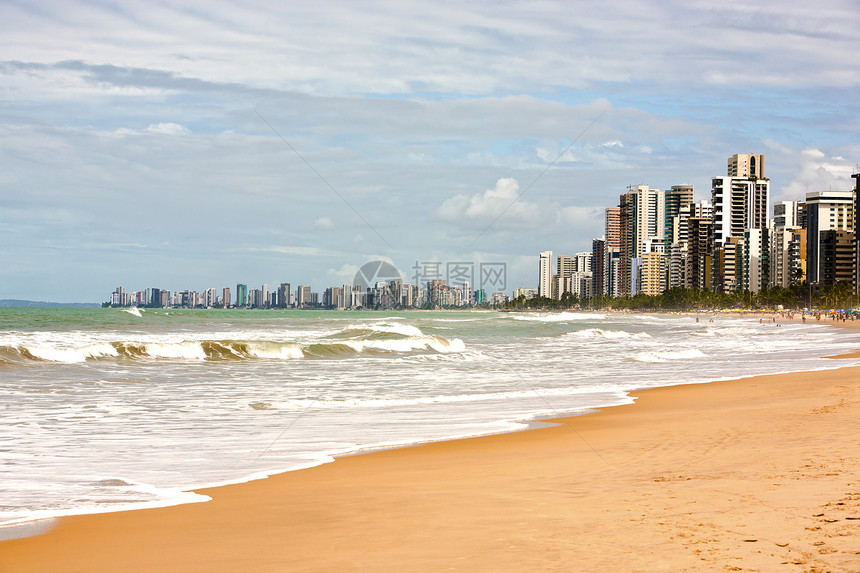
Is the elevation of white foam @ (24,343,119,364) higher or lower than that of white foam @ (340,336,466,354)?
higher

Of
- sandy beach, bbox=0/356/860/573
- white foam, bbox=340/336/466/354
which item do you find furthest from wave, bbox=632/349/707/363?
sandy beach, bbox=0/356/860/573

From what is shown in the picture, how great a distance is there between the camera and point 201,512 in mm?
6695

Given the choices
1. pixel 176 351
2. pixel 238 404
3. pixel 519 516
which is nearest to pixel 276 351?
pixel 176 351

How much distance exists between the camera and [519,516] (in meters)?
6.13

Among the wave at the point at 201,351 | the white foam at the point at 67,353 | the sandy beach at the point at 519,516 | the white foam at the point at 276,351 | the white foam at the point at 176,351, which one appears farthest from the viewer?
the white foam at the point at 276,351

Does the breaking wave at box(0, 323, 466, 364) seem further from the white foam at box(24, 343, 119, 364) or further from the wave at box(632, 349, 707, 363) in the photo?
the wave at box(632, 349, 707, 363)

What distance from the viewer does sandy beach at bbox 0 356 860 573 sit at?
4.94 metres

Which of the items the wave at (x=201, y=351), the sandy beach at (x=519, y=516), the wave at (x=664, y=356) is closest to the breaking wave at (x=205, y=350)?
the wave at (x=201, y=351)

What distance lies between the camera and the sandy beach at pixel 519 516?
4.94 metres

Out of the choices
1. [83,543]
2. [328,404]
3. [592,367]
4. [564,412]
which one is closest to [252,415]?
[328,404]

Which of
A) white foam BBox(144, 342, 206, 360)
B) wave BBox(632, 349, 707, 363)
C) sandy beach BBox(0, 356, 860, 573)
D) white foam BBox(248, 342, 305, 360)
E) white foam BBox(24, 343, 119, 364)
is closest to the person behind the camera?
sandy beach BBox(0, 356, 860, 573)

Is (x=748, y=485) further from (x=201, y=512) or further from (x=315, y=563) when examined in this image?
(x=201, y=512)

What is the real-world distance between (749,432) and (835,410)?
10.5 ft

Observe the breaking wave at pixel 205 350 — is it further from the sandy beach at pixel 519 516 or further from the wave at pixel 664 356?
the sandy beach at pixel 519 516
